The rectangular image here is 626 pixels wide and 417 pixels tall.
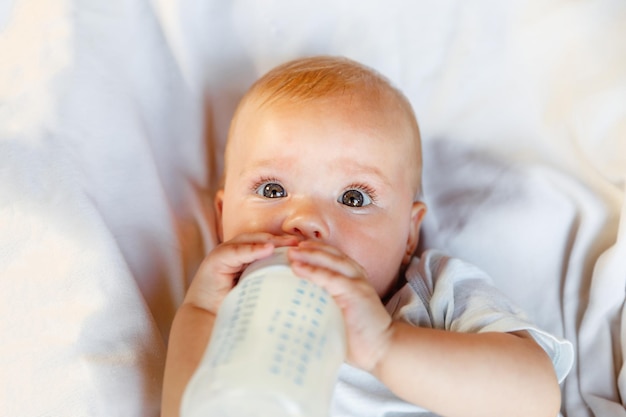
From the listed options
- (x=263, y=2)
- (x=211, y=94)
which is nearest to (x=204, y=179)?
(x=211, y=94)

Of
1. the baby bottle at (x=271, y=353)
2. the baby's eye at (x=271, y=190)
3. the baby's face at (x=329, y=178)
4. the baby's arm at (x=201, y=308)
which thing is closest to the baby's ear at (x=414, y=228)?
the baby's face at (x=329, y=178)

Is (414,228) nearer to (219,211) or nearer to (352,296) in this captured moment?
(219,211)

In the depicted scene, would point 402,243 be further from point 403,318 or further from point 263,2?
point 263,2

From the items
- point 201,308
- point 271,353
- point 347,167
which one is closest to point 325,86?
point 347,167

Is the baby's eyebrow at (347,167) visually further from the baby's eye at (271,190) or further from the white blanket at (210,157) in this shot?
the white blanket at (210,157)

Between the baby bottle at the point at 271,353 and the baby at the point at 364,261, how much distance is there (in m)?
0.05

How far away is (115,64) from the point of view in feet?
4.47

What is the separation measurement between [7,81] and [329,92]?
0.50m

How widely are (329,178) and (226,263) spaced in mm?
209

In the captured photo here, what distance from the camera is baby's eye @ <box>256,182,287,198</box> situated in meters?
1.14

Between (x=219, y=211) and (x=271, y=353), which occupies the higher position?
(x=271, y=353)

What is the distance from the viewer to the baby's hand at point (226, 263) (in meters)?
0.95

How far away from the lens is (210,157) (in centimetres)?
147

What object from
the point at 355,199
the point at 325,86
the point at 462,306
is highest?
the point at 325,86
